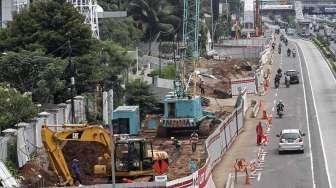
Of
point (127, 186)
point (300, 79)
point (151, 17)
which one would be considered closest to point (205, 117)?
point (127, 186)

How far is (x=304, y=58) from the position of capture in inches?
4702

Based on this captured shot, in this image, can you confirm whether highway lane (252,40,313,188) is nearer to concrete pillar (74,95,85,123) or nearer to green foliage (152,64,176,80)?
concrete pillar (74,95,85,123)

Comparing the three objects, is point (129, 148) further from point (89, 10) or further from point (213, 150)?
point (89, 10)

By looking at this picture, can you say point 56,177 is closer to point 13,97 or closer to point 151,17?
point 13,97

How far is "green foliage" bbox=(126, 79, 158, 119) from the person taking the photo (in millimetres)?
57031

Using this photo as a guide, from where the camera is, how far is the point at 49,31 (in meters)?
54.4

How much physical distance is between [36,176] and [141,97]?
27.1m

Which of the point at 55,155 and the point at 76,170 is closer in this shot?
the point at 55,155

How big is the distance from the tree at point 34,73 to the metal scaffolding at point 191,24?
31.8m

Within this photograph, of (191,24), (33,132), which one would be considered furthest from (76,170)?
(191,24)

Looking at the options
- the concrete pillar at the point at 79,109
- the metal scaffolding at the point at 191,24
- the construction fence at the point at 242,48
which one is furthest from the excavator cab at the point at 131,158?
the construction fence at the point at 242,48

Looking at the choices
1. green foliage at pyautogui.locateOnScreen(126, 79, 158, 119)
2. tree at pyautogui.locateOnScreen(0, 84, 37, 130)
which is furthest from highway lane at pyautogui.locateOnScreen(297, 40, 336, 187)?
tree at pyautogui.locateOnScreen(0, 84, 37, 130)

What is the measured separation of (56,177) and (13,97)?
9.23 metres

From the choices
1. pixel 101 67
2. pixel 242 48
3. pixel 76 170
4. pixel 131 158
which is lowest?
pixel 242 48
